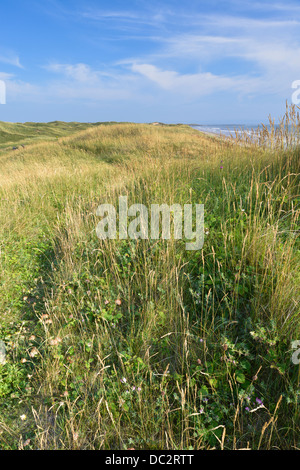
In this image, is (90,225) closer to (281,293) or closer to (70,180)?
(281,293)

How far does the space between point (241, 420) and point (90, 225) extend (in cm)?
318

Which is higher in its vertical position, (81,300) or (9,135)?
(9,135)

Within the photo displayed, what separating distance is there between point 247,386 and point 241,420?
22 centimetres

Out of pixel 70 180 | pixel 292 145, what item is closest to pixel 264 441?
pixel 292 145

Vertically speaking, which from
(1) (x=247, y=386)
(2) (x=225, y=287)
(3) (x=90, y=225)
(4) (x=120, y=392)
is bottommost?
(4) (x=120, y=392)

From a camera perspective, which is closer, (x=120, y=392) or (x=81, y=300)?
(x=120, y=392)

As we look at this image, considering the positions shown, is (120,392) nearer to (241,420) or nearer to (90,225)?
(241,420)

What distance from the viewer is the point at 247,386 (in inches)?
75.4

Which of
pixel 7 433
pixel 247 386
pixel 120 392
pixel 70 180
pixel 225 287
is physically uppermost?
pixel 70 180

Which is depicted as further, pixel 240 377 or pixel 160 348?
pixel 160 348

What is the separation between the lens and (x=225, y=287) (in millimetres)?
2561
